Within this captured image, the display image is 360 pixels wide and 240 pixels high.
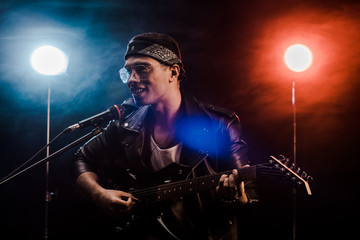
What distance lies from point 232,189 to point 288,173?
0.37 meters

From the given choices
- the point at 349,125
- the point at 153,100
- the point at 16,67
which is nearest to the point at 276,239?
the point at 349,125

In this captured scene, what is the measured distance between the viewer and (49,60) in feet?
9.36

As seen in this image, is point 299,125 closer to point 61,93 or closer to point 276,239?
point 276,239

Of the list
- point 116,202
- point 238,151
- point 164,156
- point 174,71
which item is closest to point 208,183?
point 238,151

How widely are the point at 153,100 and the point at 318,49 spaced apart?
5.14 ft

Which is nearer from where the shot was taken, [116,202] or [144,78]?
[116,202]

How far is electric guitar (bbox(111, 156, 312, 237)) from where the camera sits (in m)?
1.54

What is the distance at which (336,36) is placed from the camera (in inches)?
94.2

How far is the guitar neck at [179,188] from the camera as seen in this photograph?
187cm

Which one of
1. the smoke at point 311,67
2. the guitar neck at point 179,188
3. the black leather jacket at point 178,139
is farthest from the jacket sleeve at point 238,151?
the smoke at point 311,67

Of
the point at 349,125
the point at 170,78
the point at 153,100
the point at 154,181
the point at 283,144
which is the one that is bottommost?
the point at 154,181

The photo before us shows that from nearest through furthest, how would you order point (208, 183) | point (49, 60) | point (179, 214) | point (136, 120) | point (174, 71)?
point (208, 183) < point (179, 214) < point (174, 71) < point (136, 120) < point (49, 60)

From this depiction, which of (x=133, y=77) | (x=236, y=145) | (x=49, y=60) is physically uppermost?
(x=49, y=60)

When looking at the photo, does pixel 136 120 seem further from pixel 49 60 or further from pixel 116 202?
pixel 49 60
